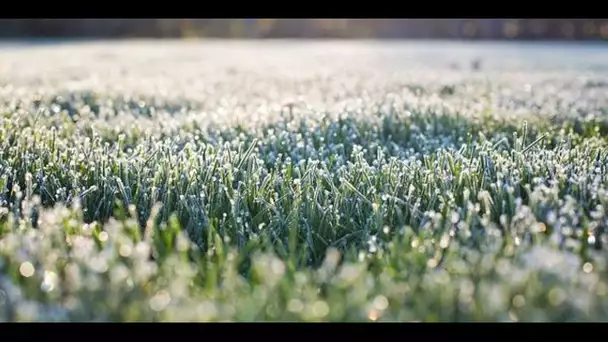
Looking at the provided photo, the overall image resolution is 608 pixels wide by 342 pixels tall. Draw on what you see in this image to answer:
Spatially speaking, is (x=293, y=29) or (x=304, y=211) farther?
(x=293, y=29)

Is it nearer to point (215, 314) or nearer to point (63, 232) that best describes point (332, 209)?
A: point (215, 314)

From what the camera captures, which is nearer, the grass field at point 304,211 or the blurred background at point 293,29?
the grass field at point 304,211

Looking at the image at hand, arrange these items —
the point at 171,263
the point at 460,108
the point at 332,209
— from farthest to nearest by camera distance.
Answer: the point at 460,108 → the point at 332,209 → the point at 171,263

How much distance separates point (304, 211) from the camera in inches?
115

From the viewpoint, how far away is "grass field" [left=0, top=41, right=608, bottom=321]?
217cm

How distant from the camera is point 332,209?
289 centimetres

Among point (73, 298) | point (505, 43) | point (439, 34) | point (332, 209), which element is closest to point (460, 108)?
point (332, 209)

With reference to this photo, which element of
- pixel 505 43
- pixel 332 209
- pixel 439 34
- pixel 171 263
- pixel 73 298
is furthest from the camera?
pixel 439 34

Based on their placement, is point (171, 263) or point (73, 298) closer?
point (73, 298)

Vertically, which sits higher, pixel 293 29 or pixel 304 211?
pixel 293 29

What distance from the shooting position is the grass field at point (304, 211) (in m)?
2.17

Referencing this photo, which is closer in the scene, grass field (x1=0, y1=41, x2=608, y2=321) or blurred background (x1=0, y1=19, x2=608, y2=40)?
grass field (x1=0, y1=41, x2=608, y2=321)
